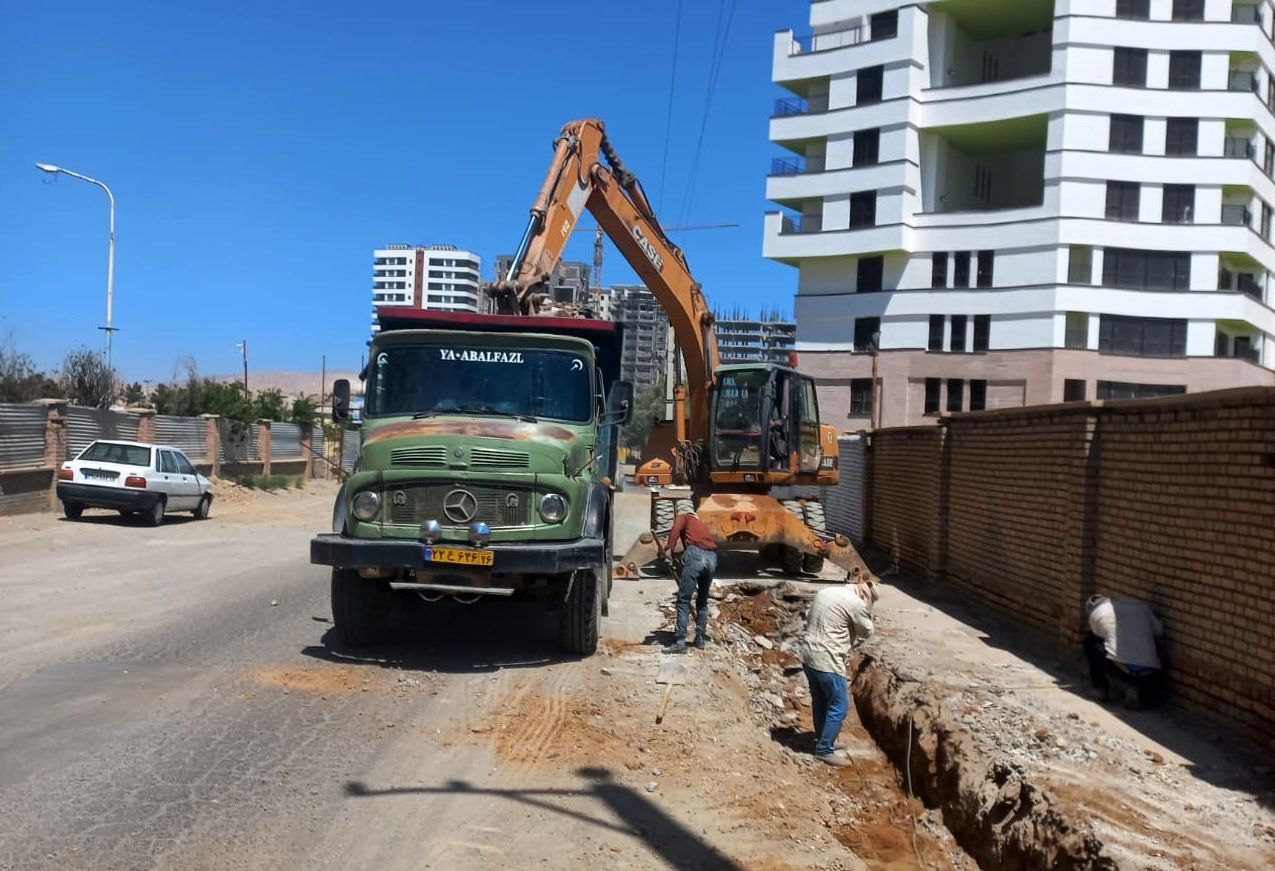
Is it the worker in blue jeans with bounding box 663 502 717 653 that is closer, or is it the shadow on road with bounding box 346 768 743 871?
the shadow on road with bounding box 346 768 743 871

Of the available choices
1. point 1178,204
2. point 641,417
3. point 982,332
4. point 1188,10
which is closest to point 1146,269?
point 1178,204

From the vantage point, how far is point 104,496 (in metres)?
19.0

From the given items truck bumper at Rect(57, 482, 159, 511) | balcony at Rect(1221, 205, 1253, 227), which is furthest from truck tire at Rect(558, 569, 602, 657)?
balcony at Rect(1221, 205, 1253, 227)

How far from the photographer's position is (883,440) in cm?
1816

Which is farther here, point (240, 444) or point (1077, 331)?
point (1077, 331)

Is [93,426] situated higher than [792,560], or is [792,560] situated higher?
[93,426]

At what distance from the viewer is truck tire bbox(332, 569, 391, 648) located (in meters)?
8.52

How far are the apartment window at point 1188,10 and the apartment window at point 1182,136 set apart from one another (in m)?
3.70

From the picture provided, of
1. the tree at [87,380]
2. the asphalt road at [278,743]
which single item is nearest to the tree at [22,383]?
the tree at [87,380]

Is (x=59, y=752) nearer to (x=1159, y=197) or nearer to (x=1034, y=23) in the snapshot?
(x=1159, y=197)

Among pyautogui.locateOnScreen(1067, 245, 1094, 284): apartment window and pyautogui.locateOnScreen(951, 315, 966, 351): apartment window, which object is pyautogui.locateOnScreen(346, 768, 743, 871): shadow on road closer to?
pyautogui.locateOnScreen(1067, 245, 1094, 284): apartment window

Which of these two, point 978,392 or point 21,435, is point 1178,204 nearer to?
point 978,392

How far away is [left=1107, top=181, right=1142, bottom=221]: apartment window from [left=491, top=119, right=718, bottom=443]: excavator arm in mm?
27058

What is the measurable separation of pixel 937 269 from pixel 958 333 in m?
2.68
